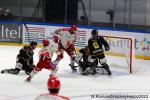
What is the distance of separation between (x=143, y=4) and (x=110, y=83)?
6061mm

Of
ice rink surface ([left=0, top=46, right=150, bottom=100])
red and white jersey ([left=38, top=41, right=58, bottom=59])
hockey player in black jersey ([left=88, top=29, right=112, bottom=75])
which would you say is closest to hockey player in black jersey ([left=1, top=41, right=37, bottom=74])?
ice rink surface ([left=0, top=46, right=150, bottom=100])

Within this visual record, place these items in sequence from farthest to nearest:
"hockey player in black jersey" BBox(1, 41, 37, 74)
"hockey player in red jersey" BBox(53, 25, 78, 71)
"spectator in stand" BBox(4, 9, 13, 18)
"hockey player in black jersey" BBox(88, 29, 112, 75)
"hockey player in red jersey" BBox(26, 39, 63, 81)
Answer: "spectator in stand" BBox(4, 9, 13, 18)
"hockey player in red jersey" BBox(53, 25, 78, 71)
"hockey player in black jersey" BBox(88, 29, 112, 75)
"hockey player in black jersey" BBox(1, 41, 37, 74)
"hockey player in red jersey" BBox(26, 39, 63, 81)

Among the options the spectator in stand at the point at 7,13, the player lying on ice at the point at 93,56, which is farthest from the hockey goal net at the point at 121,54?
the spectator in stand at the point at 7,13

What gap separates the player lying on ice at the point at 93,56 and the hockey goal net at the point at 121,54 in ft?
2.55

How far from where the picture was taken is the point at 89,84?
1031 cm

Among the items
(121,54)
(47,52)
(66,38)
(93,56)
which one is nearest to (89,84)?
(93,56)

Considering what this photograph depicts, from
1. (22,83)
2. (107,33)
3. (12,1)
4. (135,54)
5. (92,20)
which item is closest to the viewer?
(22,83)

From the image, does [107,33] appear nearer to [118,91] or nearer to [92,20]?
[92,20]

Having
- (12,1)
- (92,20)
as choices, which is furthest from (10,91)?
(12,1)

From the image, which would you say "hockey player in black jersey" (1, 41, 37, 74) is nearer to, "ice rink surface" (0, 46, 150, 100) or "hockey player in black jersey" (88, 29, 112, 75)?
"ice rink surface" (0, 46, 150, 100)

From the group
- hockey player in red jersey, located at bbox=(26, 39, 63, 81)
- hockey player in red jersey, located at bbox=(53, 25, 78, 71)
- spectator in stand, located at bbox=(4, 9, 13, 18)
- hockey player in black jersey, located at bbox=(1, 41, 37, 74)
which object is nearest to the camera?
hockey player in red jersey, located at bbox=(26, 39, 63, 81)

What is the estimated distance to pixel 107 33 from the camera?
46.7 ft

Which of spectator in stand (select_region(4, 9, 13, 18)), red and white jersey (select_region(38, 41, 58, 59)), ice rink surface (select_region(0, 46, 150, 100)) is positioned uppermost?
spectator in stand (select_region(4, 9, 13, 18))

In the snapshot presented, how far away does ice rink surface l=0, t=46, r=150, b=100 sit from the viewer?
30.2 feet
